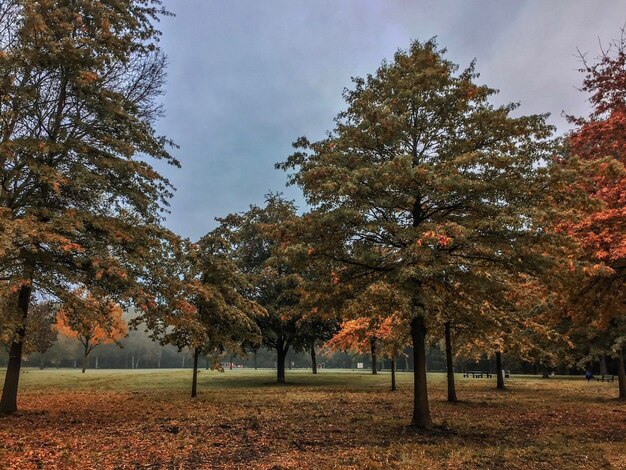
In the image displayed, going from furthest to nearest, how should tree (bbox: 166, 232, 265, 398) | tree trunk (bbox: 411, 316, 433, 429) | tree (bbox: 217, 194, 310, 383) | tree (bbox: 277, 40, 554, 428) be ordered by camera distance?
1. tree (bbox: 217, 194, 310, 383)
2. tree (bbox: 166, 232, 265, 398)
3. tree trunk (bbox: 411, 316, 433, 429)
4. tree (bbox: 277, 40, 554, 428)

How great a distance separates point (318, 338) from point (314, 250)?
26170mm

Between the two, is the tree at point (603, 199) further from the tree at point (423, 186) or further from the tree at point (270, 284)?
the tree at point (270, 284)

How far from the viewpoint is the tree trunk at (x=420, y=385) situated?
487 inches

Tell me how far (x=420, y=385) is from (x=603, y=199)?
710 centimetres

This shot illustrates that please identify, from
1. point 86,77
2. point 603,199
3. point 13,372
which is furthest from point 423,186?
point 13,372

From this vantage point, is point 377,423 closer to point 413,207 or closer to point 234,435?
point 234,435

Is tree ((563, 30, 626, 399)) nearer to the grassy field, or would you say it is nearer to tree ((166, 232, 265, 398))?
the grassy field

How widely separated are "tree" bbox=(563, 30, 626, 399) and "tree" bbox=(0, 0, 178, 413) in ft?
41.6

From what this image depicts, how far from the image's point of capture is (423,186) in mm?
10812

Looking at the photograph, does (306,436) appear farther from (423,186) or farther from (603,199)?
(603,199)

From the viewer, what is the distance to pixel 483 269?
11.7 metres

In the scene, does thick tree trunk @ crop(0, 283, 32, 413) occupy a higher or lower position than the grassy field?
higher

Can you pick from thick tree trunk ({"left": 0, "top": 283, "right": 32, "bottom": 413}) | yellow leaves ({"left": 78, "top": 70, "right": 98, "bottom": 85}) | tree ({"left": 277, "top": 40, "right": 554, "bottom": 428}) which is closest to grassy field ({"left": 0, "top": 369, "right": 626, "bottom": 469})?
thick tree trunk ({"left": 0, "top": 283, "right": 32, "bottom": 413})

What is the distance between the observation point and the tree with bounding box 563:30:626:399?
35.4ft
